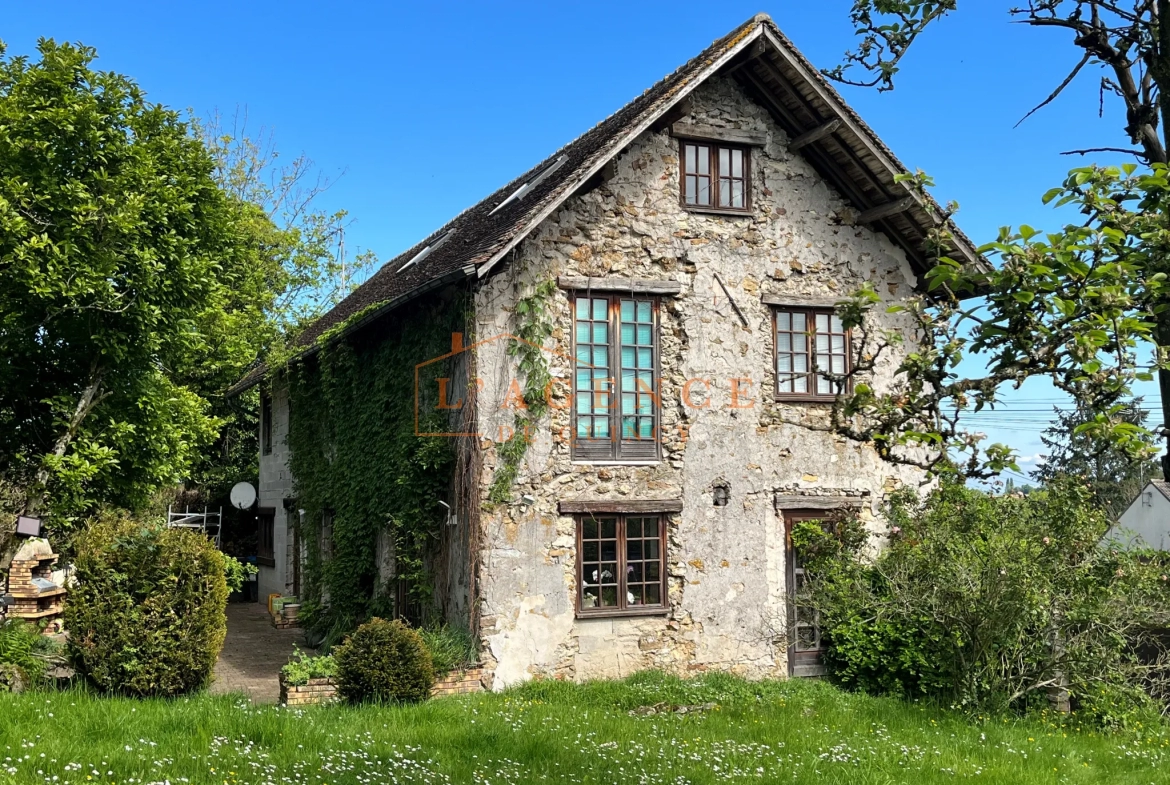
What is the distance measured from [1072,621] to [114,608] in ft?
35.8

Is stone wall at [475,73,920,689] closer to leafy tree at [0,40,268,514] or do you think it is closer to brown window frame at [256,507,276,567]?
leafy tree at [0,40,268,514]

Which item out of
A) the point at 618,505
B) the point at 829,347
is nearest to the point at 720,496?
the point at 618,505

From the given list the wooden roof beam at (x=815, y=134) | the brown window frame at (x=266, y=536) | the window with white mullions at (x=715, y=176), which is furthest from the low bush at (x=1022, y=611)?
the brown window frame at (x=266, y=536)

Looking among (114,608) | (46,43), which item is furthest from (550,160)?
(114,608)

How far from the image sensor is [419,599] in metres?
14.6

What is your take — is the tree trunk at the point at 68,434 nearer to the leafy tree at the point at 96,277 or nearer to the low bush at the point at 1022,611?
the leafy tree at the point at 96,277

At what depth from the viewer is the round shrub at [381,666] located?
11461 mm

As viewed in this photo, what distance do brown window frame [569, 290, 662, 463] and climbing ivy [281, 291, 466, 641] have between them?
1.69m

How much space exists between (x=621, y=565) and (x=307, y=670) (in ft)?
14.0

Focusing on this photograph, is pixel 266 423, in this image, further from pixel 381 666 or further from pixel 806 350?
pixel 806 350

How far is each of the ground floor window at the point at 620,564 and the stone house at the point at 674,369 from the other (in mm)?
31

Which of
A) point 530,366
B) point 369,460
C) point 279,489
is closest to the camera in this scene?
point 530,366

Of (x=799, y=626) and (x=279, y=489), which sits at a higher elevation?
(x=279, y=489)

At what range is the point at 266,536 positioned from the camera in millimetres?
24844
